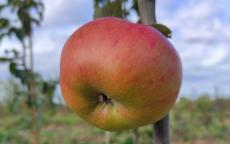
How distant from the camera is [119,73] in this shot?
0.70 metres

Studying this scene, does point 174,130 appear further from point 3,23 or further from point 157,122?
point 157,122

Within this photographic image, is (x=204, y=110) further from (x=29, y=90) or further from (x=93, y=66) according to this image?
(x=93, y=66)

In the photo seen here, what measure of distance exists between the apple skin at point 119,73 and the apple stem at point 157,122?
90 mm

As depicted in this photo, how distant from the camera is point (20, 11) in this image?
8.51ft

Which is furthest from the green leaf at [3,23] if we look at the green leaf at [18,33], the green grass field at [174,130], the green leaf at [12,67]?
the green grass field at [174,130]

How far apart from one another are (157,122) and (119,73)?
172 millimetres

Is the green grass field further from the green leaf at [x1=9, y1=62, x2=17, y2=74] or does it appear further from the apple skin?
the apple skin

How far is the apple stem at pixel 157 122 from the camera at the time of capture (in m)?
0.84

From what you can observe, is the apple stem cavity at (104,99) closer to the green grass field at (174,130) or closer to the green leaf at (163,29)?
the green leaf at (163,29)

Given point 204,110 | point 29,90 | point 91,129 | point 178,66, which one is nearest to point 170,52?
point 178,66

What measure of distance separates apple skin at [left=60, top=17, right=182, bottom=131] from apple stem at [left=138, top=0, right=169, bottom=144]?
0.29ft

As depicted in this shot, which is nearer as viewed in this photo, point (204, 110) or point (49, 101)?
point (49, 101)

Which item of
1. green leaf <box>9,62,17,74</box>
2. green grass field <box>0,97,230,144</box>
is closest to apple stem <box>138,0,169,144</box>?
green leaf <box>9,62,17,74</box>

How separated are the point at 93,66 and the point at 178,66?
131 millimetres
